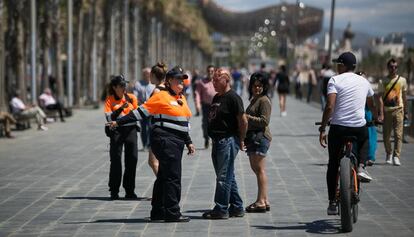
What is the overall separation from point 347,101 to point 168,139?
6.35 feet

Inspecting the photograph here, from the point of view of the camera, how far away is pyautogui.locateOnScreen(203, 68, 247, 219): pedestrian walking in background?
37.3ft

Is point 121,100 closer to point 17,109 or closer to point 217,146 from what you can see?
point 217,146

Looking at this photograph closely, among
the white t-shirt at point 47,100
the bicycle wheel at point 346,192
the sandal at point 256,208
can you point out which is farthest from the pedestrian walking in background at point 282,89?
the bicycle wheel at point 346,192

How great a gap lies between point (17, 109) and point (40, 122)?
72 cm

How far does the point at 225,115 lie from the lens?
11.4m

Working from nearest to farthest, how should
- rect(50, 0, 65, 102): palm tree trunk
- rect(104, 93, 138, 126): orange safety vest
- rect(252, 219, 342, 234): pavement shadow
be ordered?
rect(252, 219, 342, 234): pavement shadow < rect(104, 93, 138, 126): orange safety vest < rect(50, 0, 65, 102): palm tree trunk

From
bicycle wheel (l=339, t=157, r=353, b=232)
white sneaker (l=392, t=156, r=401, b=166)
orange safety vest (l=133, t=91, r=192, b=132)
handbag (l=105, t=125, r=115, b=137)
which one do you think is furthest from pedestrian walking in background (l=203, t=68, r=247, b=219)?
white sneaker (l=392, t=156, r=401, b=166)

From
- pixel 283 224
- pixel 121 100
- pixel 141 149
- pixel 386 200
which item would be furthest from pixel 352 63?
pixel 141 149

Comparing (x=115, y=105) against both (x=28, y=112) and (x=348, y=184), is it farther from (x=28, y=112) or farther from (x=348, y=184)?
(x=28, y=112)

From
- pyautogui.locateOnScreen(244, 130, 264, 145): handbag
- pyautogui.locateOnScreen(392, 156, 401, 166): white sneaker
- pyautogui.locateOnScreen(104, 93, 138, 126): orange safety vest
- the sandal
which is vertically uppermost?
pyautogui.locateOnScreen(104, 93, 138, 126): orange safety vest

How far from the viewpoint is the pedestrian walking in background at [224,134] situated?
11375 millimetres

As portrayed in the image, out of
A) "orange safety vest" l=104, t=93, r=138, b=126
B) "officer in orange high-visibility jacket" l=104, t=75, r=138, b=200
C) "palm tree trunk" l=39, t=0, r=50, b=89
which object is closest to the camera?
"officer in orange high-visibility jacket" l=104, t=75, r=138, b=200

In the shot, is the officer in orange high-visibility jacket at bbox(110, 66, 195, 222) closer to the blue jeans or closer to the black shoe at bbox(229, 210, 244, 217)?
the blue jeans

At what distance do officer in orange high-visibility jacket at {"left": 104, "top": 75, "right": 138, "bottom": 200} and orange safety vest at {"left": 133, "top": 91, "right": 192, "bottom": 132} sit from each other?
1997 mm
